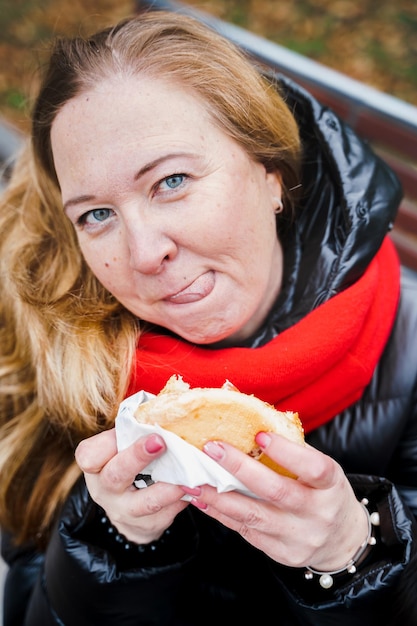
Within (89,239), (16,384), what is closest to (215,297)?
(89,239)

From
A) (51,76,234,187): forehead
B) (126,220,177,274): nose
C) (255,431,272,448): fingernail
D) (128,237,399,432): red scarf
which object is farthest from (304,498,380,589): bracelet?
(51,76,234,187): forehead

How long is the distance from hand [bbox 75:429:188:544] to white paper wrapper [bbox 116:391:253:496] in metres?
0.03

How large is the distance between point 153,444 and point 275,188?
3.26ft

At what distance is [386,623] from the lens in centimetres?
171

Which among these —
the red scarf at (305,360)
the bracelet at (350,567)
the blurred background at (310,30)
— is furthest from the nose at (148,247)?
the blurred background at (310,30)

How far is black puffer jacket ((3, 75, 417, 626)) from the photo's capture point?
164cm

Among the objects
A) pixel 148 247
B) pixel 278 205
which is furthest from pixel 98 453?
pixel 278 205

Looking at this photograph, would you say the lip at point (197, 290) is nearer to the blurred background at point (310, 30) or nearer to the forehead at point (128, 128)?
the forehead at point (128, 128)

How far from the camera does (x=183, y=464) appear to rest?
132 cm

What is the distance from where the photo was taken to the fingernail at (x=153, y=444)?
4.25 ft

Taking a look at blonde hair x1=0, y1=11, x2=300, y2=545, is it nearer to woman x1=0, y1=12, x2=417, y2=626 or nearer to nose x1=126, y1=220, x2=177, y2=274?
woman x1=0, y1=12, x2=417, y2=626

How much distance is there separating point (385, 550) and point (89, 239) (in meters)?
1.12

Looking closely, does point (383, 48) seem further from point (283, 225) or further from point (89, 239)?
point (89, 239)

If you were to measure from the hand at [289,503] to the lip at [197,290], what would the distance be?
488mm
